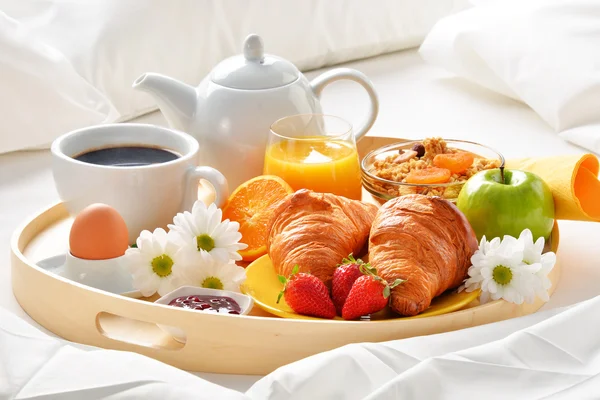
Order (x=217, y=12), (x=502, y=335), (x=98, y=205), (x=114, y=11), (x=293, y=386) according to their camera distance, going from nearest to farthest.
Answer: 1. (x=293, y=386)
2. (x=502, y=335)
3. (x=98, y=205)
4. (x=114, y=11)
5. (x=217, y=12)

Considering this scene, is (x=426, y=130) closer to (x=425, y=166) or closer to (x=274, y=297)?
(x=425, y=166)

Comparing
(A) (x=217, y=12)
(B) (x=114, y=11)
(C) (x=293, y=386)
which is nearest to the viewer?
(C) (x=293, y=386)

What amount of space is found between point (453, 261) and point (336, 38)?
3.49 feet

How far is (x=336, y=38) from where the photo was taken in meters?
1.93

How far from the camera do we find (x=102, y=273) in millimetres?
982

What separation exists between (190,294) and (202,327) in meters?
0.08

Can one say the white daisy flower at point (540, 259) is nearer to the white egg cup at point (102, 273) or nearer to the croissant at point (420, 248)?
the croissant at point (420, 248)

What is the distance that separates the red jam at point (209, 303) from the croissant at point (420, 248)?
0.15 metres

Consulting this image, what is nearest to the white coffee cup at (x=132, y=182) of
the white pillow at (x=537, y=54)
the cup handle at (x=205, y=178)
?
the cup handle at (x=205, y=178)

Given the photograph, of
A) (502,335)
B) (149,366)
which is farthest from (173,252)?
(502,335)

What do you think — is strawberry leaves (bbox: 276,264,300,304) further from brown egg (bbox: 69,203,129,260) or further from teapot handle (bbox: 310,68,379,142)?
teapot handle (bbox: 310,68,379,142)

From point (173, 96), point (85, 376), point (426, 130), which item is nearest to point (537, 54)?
point (426, 130)

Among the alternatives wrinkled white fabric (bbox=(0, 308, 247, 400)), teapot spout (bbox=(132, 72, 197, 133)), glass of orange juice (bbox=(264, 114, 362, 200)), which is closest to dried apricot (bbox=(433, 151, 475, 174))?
glass of orange juice (bbox=(264, 114, 362, 200))

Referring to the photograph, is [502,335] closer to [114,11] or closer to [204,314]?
[204,314]
